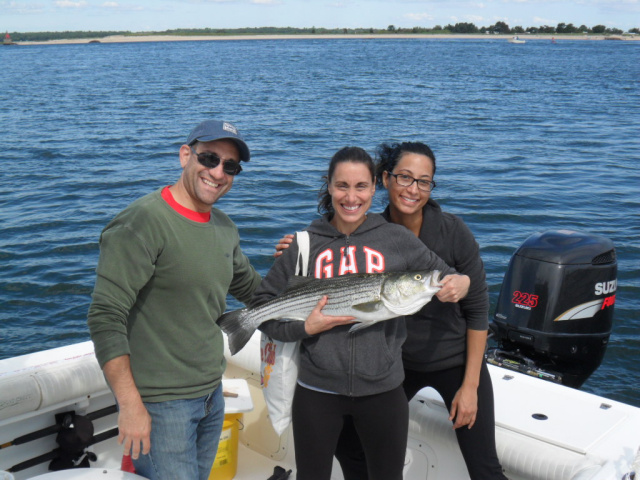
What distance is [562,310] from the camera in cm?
513

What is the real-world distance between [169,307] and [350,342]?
758 mm

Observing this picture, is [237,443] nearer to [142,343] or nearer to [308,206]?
[142,343]

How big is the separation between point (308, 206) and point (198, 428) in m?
11.7

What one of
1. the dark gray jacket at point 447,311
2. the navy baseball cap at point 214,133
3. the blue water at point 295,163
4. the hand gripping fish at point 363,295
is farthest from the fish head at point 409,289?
the navy baseball cap at point 214,133

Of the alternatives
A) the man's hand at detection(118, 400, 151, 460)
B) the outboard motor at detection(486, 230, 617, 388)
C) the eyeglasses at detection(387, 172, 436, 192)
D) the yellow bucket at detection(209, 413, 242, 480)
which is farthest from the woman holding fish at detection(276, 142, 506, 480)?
the outboard motor at detection(486, 230, 617, 388)

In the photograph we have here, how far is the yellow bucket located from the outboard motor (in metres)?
2.00

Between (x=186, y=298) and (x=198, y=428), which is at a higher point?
(x=186, y=298)

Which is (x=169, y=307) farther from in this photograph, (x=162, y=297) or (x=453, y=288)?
(x=453, y=288)

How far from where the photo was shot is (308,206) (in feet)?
47.6

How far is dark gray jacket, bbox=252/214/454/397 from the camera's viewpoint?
2.80 m

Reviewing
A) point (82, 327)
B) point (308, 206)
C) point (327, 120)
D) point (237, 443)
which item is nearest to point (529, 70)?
point (327, 120)

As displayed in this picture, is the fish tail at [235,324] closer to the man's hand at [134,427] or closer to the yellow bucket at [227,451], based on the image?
the man's hand at [134,427]

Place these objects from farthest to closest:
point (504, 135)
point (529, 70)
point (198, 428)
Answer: point (529, 70) < point (504, 135) < point (198, 428)

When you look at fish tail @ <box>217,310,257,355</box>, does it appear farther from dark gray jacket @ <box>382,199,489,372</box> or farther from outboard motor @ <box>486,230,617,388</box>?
outboard motor @ <box>486,230,617,388</box>
